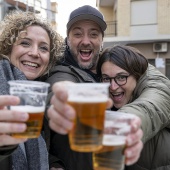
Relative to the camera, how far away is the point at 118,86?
2.67 meters

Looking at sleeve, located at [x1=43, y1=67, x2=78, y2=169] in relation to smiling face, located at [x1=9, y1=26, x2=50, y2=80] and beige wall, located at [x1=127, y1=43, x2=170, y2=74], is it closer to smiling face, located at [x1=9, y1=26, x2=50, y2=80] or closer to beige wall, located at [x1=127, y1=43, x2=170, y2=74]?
smiling face, located at [x1=9, y1=26, x2=50, y2=80]

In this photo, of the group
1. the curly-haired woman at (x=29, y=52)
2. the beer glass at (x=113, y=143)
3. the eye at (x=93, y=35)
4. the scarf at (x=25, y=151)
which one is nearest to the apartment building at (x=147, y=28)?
the eye at (x=93, y=35)

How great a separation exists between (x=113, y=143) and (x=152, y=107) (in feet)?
2.49

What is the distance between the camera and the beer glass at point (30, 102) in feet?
4.46

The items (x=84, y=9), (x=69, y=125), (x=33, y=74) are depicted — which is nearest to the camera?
(x=69, y=125)

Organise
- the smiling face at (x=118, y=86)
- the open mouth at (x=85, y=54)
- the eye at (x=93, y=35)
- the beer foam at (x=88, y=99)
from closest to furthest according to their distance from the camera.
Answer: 1. the beer foam at (x=88, y=99)
2. the smiling face at (x=118, y=86)
3. the open mouth at (x=85, y=54)
4. the eye at (x=93, y=35)

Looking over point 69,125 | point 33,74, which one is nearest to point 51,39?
point 33,74

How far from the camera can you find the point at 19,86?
1.37 meters

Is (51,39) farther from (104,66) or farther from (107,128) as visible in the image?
(107,128)

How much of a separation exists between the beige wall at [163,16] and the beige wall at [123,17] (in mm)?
1832

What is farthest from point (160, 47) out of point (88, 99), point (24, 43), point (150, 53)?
point (88, 99)

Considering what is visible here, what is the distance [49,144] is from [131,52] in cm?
107

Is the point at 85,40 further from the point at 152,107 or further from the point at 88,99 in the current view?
the point at 88,99

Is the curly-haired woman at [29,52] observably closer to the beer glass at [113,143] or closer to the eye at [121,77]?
the eye at [121,77]
